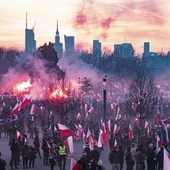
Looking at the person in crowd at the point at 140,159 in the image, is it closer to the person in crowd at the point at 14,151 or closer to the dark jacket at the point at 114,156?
the dark jacket at the point at 114,156

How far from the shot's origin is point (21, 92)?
68.8 metres

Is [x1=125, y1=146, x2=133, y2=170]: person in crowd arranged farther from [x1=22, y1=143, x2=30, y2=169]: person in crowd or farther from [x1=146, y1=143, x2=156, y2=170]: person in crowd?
A: [x1=22, y1=143, x2=30, y2=169]: person in crowd

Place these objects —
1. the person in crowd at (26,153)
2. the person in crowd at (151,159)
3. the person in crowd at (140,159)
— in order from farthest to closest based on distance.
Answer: the person in crowd at (26,153)
the person in crowd at (151,159)
the person in crowd at (140,159)

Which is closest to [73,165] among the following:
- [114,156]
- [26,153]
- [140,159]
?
Answer: [114,156]

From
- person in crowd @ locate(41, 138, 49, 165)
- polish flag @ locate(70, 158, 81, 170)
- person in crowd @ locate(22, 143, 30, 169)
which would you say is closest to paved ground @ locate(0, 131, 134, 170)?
person in crowd @ locate(41, 138, 49, 165)

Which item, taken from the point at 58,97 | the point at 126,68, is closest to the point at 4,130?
the point at 58,97

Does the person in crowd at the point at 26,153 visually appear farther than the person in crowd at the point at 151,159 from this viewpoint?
Yes

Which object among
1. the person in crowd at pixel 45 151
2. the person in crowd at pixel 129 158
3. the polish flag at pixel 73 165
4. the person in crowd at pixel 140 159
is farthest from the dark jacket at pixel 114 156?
the polish flag at pixel 73 165

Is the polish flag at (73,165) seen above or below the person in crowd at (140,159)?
above

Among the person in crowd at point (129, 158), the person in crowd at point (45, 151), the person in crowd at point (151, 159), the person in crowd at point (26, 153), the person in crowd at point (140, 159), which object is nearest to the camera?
the person in crowd at point (140, 159)

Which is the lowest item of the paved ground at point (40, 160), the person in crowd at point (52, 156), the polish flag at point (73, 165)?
the paved ground at point (40, 160)

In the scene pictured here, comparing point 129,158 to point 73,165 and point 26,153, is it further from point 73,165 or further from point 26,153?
point 73,165

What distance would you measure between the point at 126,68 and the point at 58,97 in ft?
260

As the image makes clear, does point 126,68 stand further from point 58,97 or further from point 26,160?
point 26,160
